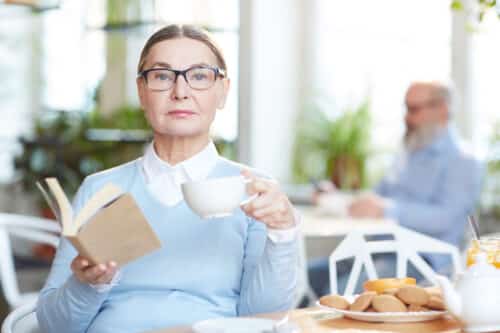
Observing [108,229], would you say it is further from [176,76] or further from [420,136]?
[420,136]

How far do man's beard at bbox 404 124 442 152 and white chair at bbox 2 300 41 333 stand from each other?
2.31 m

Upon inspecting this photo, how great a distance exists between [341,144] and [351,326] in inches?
126

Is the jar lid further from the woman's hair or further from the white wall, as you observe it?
the white wall

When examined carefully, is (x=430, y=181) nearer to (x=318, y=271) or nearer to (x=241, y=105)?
(x=318, y=271)

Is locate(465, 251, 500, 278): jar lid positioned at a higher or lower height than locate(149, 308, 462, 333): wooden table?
higher

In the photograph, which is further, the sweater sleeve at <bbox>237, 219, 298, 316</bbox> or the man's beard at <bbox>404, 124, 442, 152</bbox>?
the man's beard at <bbox>404, 124, 442, 152</bbox>

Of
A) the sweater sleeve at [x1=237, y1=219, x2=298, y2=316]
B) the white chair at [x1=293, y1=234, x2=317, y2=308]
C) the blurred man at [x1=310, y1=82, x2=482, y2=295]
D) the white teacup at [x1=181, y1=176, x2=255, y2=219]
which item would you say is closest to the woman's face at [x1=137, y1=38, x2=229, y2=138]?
the sweater sleeve at [x1=237, y1=219, x2=298, y2=316]

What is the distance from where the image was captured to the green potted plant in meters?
4.77

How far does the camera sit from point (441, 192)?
3750 mm

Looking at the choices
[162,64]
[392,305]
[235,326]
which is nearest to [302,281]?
[162,64]

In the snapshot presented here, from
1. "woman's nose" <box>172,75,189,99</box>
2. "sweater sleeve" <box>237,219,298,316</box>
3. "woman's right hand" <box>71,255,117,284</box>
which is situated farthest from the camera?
"woman's nose" <box>172,75,189,99</box>

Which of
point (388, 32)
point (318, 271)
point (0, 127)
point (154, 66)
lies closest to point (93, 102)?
point (0, 127)

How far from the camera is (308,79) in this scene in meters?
5.26

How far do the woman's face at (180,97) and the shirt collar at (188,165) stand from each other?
47 mm
